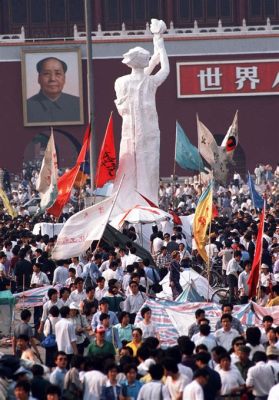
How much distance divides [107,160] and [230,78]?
1872 centimetres

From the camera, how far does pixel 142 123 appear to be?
85.7ft

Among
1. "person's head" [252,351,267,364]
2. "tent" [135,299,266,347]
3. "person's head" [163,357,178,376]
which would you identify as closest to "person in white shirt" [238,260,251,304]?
"tent" [135,299,266,347]

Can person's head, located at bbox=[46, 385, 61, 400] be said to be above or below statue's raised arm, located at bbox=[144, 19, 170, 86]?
below

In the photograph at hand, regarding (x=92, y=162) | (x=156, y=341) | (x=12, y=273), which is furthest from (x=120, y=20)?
(x=156, y=341)

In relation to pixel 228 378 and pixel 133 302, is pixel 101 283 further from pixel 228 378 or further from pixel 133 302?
pixel 228 378

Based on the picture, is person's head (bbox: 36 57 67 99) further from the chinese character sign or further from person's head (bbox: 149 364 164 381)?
person's head (bbox: 149 364 164 381)

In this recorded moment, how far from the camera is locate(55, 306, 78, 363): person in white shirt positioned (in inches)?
553

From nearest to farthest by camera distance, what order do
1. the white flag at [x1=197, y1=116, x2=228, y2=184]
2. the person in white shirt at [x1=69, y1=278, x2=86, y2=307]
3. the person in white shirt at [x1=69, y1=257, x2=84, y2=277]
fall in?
the person in white shirt at [x1=69, y1=278, x2=86, y2=307]
the person in white shirt at [x1=69, y1=257, x2=84, y2=277]
the white flag at [x1=197, y1=116, x2=228, y2=184]

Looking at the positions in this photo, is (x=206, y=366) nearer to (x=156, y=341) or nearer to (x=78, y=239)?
(x=156, y=341)

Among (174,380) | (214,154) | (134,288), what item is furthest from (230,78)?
(174,380)

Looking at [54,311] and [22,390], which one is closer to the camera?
[22,390]

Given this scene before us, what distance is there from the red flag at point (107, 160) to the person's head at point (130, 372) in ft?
37.6

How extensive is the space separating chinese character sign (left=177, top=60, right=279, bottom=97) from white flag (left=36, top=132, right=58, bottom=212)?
16.4m

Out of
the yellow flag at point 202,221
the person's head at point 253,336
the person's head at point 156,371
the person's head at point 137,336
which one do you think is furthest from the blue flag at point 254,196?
the person's head at point 156,371
